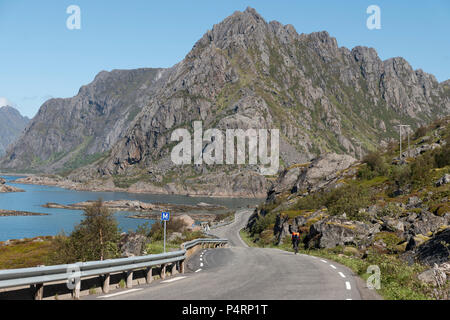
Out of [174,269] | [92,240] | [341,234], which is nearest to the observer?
[174,269]

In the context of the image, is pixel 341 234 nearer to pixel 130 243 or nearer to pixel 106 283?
pixel 130 243

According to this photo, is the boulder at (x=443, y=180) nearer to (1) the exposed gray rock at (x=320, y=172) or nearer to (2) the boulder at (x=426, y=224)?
(2) the boulder at (x=426, y=224)

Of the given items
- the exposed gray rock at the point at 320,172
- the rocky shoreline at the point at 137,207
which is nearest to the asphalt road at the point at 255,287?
the exposed gray rock at the point at 320,172

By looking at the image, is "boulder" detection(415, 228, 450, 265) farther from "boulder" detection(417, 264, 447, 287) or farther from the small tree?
the small tree

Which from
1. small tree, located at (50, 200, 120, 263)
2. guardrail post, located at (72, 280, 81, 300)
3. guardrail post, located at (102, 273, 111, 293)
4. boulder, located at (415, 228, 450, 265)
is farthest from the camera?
small tree, located at (50, 200, 120, 263)

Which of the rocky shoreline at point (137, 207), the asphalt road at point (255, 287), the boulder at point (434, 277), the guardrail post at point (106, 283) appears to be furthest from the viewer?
the rocky shoreline at point (137, 207)

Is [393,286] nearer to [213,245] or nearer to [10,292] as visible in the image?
[10,292]

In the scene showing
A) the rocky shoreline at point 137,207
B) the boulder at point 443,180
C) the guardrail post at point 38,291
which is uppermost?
the boulder at point 443,180

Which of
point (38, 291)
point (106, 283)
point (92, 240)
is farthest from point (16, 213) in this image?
point (38, 291)

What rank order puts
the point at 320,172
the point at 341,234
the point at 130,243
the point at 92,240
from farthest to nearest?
the point at 320,172 → the point at 130,243 → the point at 341,234 → the point at 92,240

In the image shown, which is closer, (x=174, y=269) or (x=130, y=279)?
(x=130, y=279)

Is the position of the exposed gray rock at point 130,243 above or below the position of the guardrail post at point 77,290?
below

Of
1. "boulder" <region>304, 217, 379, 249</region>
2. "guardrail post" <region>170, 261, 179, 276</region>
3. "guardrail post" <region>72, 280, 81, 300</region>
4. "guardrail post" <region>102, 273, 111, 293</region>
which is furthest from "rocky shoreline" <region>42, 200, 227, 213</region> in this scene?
"guardrail post" <region>72, 280, 81, 300</region>
